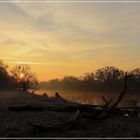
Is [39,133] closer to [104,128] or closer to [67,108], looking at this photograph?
[104,128]

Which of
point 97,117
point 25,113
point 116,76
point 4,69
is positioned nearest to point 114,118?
point 97,117

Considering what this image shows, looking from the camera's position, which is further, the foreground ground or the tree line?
the tree line

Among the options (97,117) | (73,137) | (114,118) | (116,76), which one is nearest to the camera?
(73,137)

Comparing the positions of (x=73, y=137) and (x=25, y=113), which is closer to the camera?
(x=73, y=137)

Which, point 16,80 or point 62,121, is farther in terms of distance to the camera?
point 16,80

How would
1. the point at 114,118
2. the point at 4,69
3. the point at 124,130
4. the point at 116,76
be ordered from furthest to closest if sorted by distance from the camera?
the point at 116,76, the point at 4,69, the point at 114,118, the point at 124,130

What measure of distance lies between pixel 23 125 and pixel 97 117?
343 centimetres

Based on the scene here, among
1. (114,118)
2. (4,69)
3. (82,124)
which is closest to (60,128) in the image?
(82,124)

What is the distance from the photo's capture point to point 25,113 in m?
20.6

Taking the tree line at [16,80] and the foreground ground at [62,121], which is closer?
the foreground ground at [62,121]

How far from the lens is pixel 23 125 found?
17.3 m

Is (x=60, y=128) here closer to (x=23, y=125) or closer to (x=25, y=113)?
(x=23, y=125)

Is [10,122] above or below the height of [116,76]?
below

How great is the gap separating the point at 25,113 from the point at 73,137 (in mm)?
6724
